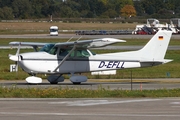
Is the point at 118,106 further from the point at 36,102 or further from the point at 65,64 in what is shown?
the point at 65,64

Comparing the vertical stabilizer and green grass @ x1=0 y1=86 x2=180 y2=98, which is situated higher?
the vertical stabilizer

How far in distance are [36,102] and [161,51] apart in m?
9.67

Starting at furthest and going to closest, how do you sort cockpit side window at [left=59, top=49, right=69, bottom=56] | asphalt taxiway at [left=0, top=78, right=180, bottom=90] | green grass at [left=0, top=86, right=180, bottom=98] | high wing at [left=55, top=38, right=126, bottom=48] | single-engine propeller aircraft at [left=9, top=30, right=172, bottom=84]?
1. cockpit side window at [left=59, top=49, right=69, bottom=56]
2. single-engine propeller aircraft at [left=9, top=30, right=172, bottom=84]
3. high wing at [left=55, top=38, right=126, bottom=48]
4. asphalt taxiway at [left=0, top=78, right=180, bottom=90]
5. green grass at [left=0, top=86, right=180, bottom=98]

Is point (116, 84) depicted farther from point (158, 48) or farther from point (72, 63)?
point (158, 48)

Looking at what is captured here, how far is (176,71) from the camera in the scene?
33281 millimetres

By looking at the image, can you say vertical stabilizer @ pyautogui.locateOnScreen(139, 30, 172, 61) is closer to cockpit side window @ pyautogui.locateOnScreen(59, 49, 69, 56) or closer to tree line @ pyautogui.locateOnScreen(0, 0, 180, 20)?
cockpit side window @ pyautogui.locateOnScreen(59, 49, 69, 56)

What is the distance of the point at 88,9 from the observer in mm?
180875

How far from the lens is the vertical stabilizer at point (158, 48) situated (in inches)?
1040

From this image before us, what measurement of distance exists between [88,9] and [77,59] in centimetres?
15559

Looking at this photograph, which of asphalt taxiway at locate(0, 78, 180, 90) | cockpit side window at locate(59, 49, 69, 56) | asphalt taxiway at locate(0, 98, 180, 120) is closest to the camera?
asphalt taxiway at locate(0, 98, 180, 120)

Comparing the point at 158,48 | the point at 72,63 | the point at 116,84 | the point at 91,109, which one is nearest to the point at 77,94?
the point at 91,109

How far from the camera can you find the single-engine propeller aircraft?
2545 cm

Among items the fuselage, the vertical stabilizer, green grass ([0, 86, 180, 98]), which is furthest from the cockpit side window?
green grass ([0, 86, 180, 98])

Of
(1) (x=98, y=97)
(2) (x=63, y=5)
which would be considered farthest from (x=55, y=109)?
(2) (x=63, y=5)
